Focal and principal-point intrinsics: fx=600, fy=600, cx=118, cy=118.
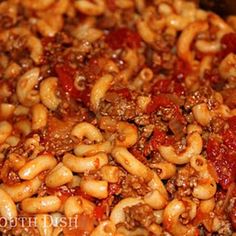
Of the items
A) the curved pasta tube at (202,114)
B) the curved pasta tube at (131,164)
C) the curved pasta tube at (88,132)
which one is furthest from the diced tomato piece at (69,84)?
the curved pasta tube at (202,114)

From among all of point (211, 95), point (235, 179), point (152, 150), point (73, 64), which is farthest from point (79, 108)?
point (235, 179)

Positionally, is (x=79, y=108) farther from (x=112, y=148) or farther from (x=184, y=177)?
(x=184, y=177)

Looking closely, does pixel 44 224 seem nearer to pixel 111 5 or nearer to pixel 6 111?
pixel 6 111

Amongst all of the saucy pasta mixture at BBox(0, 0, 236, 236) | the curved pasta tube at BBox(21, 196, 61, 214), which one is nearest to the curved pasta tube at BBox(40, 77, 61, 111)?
the saucy pasta mixture at BBox(0, 0, 236, 236)

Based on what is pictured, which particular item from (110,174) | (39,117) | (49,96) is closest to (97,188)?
(110,174)

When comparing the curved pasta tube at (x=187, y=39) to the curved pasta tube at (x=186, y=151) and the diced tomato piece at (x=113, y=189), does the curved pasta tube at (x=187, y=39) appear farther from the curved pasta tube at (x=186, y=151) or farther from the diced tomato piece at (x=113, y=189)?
the diced tomato piece at (x=113, y=189)

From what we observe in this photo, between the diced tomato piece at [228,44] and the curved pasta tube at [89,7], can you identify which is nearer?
the diced tomato piece at [228,44]

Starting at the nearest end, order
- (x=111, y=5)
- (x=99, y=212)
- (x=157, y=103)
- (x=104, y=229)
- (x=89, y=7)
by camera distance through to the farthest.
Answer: (x=104, y=229), (x=99, y=212), (x=157, y=103), (x=89, y=7), (x=111, y=5)
